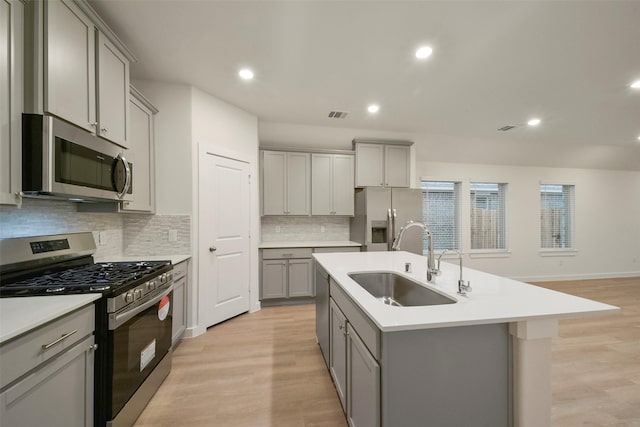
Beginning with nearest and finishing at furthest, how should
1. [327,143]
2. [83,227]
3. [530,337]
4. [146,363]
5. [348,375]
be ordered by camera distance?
1. [530,337]
2. [348,375]
3. [146,363]
4. [83,227]
5. [327,143]

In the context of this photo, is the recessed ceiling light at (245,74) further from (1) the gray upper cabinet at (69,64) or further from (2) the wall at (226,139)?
(1) the gray upper cabinet at (69,64)

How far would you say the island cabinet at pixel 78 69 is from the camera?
1.34 meters

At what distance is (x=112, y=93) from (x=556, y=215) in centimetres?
799

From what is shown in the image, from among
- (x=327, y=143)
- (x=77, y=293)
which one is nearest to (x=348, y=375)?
(x=77, y=293)

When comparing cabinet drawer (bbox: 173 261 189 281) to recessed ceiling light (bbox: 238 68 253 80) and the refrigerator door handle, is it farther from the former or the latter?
the refrigerator door handle

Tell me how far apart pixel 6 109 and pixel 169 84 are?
5.95ft

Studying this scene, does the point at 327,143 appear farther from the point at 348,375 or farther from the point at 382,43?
the point at 348,375

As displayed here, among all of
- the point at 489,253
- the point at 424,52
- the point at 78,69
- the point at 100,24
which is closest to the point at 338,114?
the point at 424,52

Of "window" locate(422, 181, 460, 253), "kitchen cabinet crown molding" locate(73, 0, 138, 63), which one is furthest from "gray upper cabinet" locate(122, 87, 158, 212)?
"window" locate(422, 181, 460, 253)

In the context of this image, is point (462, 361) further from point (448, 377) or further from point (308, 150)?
point (308, 150)

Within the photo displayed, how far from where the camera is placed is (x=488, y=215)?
541 cm

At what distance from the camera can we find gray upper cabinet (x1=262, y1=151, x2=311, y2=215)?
3.97 m

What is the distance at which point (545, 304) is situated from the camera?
117 centimetres

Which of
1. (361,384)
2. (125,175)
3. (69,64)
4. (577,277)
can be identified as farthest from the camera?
(577,277)
